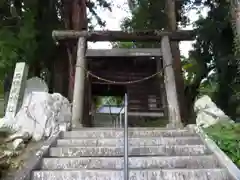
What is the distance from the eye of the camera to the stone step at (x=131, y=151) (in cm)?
476

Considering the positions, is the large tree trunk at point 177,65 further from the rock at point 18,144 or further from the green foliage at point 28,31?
the rock at point 18,144

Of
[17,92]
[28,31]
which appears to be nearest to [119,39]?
[28,31]

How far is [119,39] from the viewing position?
8.53m

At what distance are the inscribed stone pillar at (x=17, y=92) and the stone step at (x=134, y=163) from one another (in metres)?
2.00

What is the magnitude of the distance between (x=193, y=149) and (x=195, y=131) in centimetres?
87

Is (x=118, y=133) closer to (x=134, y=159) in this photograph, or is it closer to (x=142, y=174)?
(x=134, y=159)

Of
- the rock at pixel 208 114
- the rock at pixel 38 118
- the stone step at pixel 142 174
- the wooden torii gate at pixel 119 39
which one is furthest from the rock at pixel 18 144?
the rock at pixel 208 114

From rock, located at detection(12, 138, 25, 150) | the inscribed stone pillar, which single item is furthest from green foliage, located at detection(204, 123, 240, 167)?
the inscribed stone pillar

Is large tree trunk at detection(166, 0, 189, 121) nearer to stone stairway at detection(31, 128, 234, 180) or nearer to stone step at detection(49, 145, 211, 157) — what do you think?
stone stairway at detection(31, 128, 234, 180)

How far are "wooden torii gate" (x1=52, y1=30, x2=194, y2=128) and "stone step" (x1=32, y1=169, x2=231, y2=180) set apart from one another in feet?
9.29

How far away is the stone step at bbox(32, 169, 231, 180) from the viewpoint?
13.3 ft

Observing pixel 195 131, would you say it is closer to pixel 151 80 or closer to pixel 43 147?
pixel 43 147

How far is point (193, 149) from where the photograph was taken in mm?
4867

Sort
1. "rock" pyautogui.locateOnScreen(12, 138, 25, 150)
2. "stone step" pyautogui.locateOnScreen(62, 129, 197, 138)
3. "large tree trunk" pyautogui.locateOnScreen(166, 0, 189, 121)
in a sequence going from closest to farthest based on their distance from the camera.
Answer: "rock" pyautogui.locateOnScreen(12, 138, 25, 150) < "stone step" pyautogui.locateOnScreen(62, 129, 197, 138) < "large tree trunk" pyautogui.locateOnScreen(166, 0, 189, 121)
